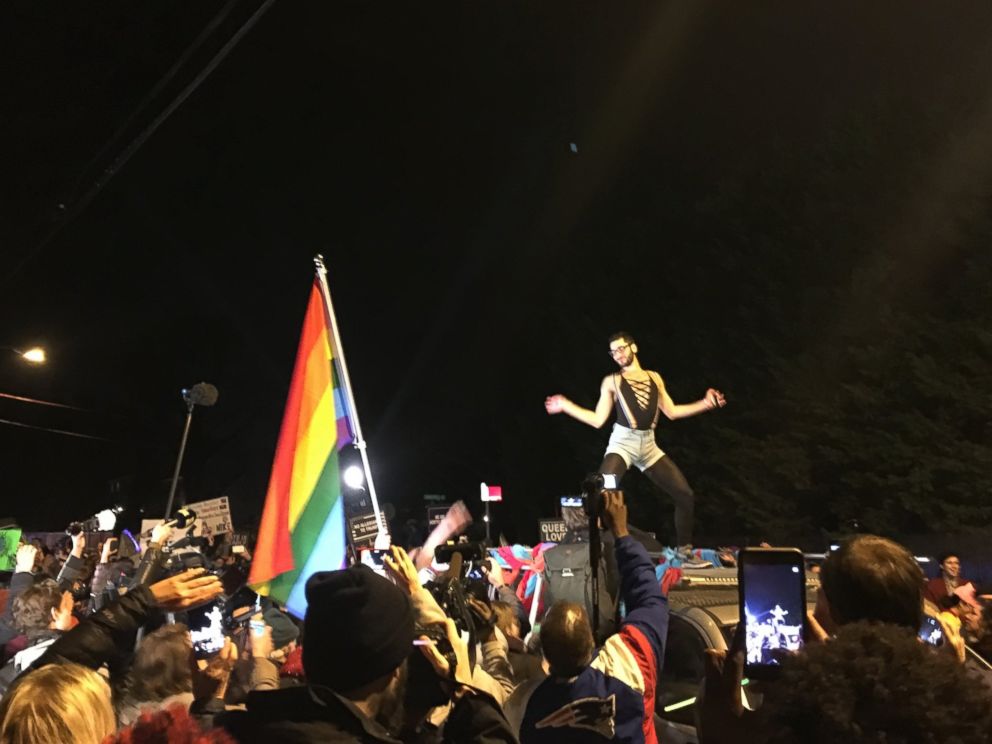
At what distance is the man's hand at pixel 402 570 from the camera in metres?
2.69

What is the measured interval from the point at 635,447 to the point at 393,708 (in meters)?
7.12

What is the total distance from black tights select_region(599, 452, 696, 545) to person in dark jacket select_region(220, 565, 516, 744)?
6.75 metres

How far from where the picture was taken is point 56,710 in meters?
2.25

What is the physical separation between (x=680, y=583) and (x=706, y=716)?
331 cm

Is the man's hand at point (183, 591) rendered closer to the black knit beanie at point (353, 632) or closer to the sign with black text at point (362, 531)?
the black knit beanie at point (353, 632)

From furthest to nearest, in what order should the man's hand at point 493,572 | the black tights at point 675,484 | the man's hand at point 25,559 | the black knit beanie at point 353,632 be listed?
the black tights at point 675,484 < the man's hand at point 25,559 < the man's hand at point 493,572 < the black knit beanie at point 353,632

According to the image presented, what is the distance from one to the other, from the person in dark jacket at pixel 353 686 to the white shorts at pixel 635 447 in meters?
6.99

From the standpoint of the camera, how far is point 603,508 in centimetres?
310

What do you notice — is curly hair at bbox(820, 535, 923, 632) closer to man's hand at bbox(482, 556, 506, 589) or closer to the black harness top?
man's hand at bbox(482, 556, 506, 589)

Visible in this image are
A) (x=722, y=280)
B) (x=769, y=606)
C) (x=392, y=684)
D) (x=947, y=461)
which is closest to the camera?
(x=392, y=684)

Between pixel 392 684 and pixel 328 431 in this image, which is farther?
pixel 328 431

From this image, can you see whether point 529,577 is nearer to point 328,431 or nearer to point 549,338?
point 328,431

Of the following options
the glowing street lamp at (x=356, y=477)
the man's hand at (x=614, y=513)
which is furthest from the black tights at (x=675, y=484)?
the man's hand at (x=614, y=513)

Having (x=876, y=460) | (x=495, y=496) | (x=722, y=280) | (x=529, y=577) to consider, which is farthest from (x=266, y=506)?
(x=722, y=280)
